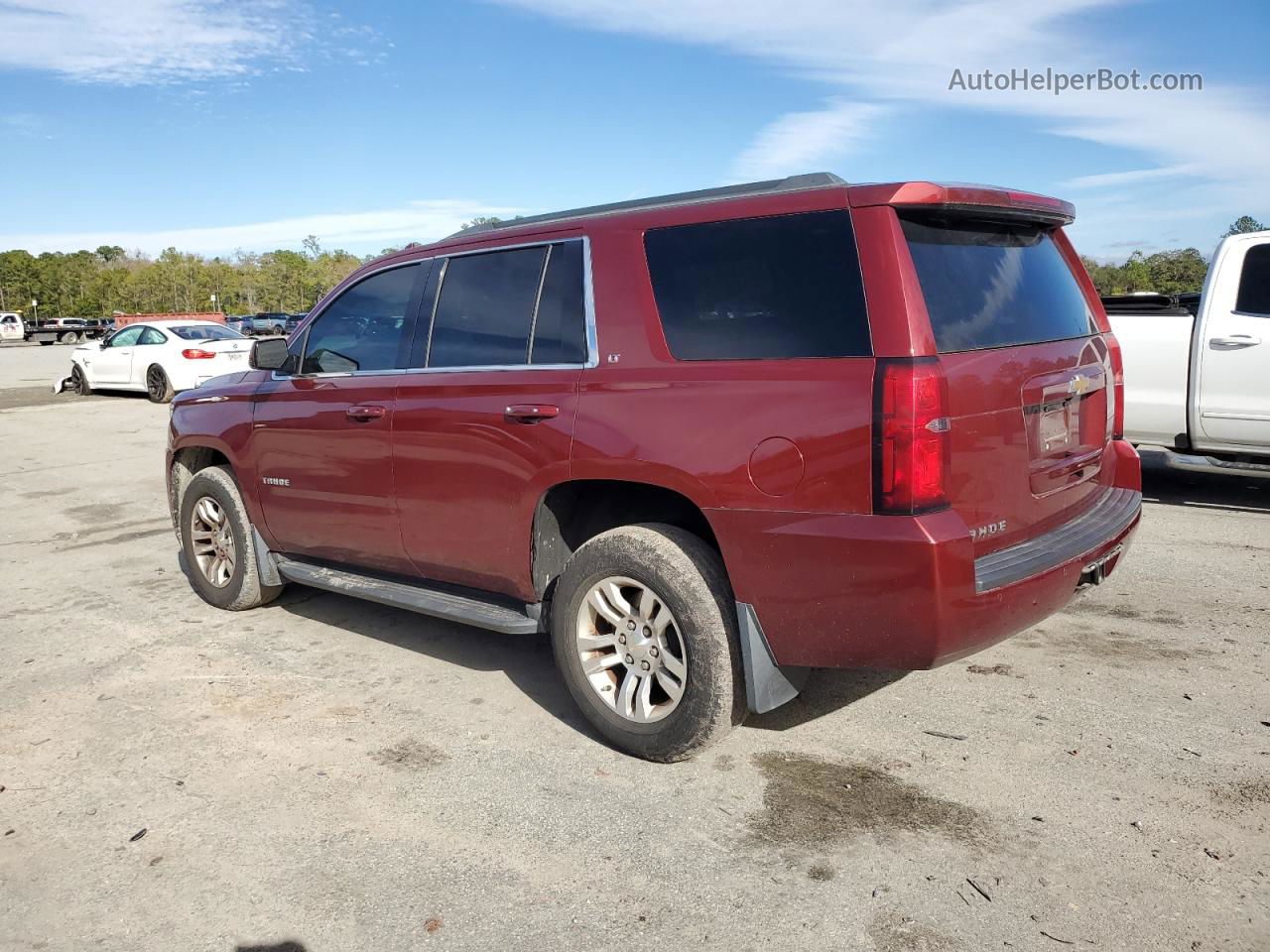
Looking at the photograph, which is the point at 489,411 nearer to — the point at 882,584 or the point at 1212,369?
the point at 882,584

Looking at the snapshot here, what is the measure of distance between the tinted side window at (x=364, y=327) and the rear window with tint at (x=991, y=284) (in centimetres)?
244

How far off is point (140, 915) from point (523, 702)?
1761mm

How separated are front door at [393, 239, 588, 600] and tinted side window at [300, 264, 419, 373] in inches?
7.9

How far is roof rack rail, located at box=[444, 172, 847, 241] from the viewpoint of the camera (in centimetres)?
346

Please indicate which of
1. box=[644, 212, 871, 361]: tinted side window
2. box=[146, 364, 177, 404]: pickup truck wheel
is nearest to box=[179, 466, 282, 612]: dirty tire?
box=[644, 212, 871, 361]: tinted side window

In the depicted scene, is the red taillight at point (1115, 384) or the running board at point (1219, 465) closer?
the red taillight at point (1115, 384)

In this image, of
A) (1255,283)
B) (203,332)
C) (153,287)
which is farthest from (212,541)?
Answer: (153,287)

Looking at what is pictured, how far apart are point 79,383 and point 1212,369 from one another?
20598mm

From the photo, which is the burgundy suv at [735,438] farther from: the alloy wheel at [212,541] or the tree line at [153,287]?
the tree line at [153,287]

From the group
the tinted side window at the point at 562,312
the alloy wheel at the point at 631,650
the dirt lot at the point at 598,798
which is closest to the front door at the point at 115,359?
the dirt lot at the point at 598,798

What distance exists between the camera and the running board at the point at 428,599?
4137 millimetres

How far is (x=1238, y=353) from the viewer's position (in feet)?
25.1

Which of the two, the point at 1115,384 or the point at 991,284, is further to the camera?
the point at 1115,384

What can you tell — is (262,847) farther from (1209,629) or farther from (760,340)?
(1209,629)
